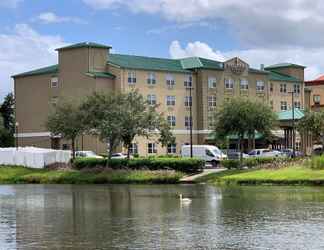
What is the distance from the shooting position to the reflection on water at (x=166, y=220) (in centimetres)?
2669

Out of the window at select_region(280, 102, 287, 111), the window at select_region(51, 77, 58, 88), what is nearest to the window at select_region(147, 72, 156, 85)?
the window at select_region(51, 77, 58, 88)

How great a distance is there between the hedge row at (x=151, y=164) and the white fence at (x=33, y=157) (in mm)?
6552

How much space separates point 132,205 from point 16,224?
10893 millimetres

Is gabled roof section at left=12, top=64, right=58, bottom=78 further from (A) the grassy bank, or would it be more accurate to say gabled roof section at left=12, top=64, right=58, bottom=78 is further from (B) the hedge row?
(B) the hedge row

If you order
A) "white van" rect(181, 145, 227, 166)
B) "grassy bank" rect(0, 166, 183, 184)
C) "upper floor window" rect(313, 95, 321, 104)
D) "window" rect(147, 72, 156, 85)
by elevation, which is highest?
"window" rect(147, 72, 156, 85)

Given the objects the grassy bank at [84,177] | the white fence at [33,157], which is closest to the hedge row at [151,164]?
the grassy bank at [84,177]

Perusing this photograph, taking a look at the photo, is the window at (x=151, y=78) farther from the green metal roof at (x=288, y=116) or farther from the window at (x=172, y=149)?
the green metal roof at (x=288, y=116)

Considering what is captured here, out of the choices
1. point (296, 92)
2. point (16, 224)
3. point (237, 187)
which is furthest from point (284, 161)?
point (296, 92)

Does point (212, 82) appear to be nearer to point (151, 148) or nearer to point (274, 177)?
point (151, 148)

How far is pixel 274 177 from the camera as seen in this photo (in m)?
62.1

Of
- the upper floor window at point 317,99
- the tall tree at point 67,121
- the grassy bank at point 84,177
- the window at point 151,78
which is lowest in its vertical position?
the grassy bank at point 84,177

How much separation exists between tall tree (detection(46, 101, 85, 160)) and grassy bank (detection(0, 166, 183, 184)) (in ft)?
19.6

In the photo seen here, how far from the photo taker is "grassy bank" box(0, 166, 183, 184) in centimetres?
6925

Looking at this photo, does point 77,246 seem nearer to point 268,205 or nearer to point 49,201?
point 268,205
